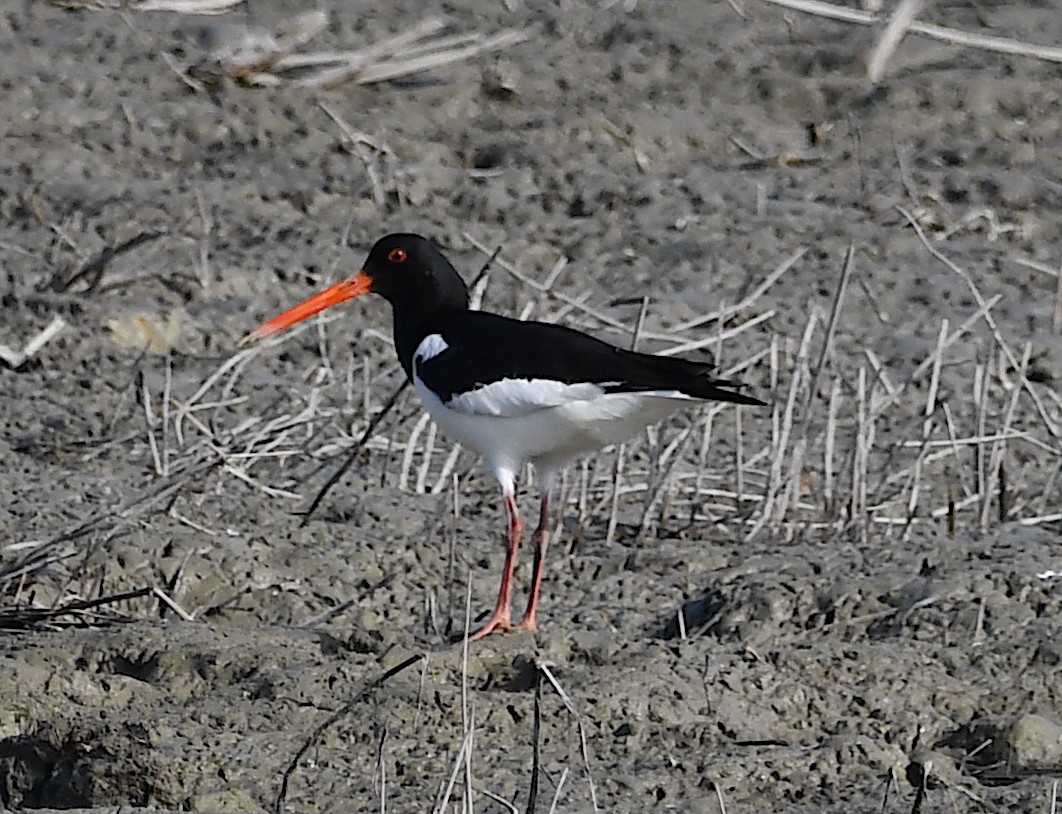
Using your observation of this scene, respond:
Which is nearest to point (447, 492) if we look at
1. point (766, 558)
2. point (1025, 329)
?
point (766, 558)

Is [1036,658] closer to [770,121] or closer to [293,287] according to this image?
[293,287]

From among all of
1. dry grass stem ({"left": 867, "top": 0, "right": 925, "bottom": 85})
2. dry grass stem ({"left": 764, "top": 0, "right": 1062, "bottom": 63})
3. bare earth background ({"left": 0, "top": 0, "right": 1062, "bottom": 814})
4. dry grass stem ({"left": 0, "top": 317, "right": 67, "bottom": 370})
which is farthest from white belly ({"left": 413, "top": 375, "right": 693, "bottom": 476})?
dry grass stem ({"left": 867, "top": 0, "right": 925, "bottom": 85})

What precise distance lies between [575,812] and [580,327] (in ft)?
12.8

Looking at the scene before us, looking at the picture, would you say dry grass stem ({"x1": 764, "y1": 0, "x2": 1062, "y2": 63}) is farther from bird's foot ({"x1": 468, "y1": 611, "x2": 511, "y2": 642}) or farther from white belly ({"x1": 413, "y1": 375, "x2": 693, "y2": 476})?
bird's foot ({"x1": 468, "y1": 611, "x2": 511, "y2": 642})

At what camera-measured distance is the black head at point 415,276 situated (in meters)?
5.32

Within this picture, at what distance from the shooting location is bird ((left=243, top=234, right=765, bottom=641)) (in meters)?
4.63

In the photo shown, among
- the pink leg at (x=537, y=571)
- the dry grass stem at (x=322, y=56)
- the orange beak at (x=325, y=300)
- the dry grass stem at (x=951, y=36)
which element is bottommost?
the dry grass stem at (x=322, y=56)

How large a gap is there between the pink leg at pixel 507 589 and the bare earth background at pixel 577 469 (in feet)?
0.42

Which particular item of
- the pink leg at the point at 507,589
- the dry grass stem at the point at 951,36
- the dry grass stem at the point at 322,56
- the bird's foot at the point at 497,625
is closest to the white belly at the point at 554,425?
the pink leg at the point at 507,589

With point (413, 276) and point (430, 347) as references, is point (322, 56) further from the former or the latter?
point (430, 347)

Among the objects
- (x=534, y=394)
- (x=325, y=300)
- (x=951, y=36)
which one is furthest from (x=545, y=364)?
(x=951, y=36)

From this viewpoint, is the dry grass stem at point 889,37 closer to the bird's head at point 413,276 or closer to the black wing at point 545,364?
the bird's head at point 413,276

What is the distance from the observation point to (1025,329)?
7.49 metres

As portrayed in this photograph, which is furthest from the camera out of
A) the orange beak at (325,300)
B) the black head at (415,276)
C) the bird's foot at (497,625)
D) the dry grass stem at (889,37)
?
the dry grass stem at (889,37)
